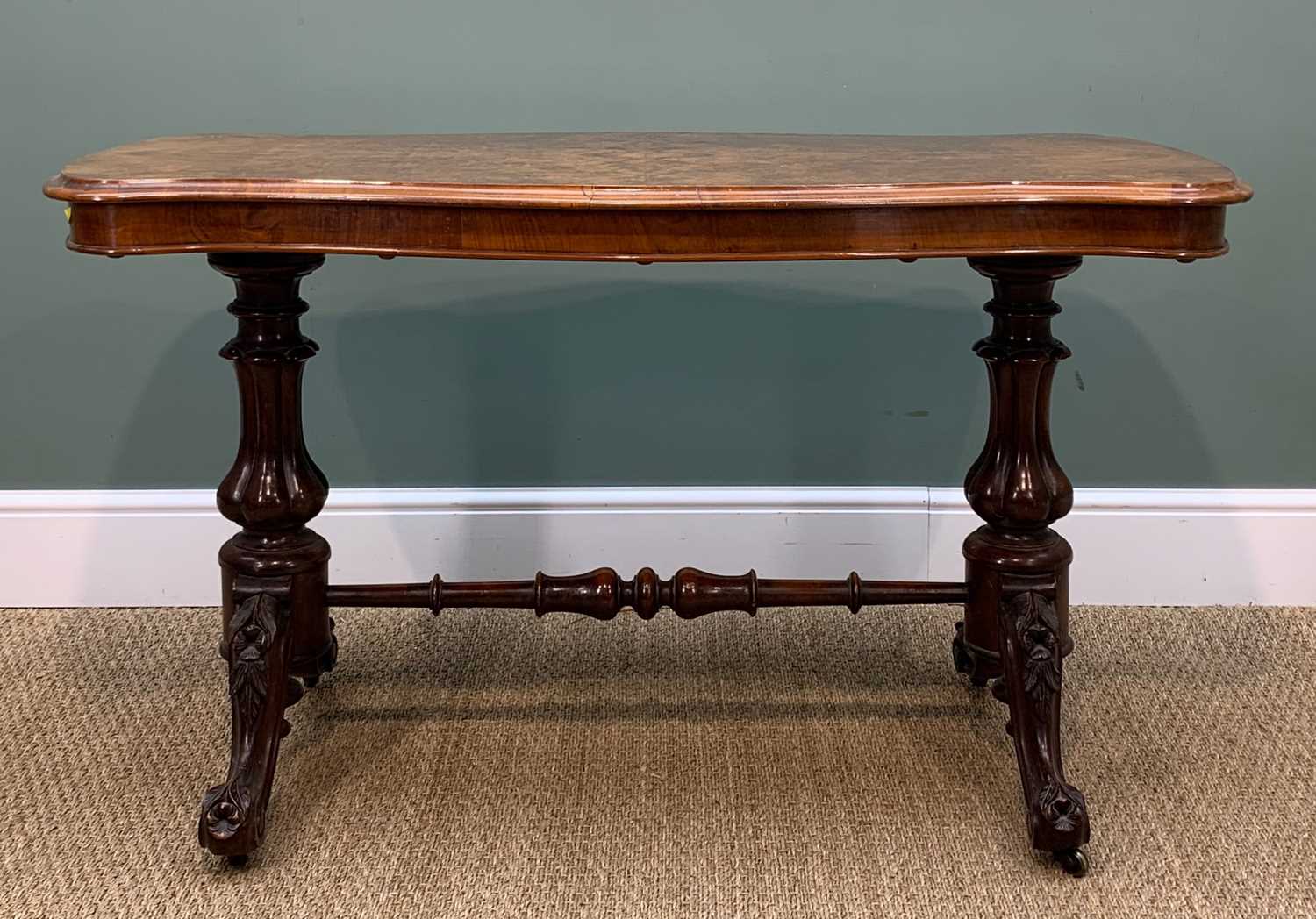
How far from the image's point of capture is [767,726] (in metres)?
1.68

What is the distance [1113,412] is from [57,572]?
1.53 m

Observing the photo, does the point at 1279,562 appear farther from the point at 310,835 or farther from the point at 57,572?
the point at 57,572

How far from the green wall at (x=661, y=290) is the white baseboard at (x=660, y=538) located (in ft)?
0.11

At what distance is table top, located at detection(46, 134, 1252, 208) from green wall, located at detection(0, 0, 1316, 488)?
409mm

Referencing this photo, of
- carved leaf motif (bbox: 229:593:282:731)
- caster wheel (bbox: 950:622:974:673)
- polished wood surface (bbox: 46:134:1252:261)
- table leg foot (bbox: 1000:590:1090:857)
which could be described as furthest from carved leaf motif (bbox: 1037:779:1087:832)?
carved leaf motif (bbox: 229:593:282:731)

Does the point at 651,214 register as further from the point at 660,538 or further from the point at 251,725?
the point at 660,538

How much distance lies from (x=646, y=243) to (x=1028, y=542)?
637 mm

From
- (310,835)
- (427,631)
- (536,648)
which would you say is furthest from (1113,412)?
(310,835)

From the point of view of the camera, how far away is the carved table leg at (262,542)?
1.40m

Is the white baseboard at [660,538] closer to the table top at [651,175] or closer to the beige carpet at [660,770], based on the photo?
the beige carpet at [660,770]

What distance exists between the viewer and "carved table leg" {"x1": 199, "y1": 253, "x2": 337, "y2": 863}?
1.40m

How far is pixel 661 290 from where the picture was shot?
1.96 m

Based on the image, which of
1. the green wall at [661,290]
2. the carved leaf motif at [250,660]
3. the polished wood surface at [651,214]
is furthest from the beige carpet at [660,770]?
the polished wood surface at [651,214]

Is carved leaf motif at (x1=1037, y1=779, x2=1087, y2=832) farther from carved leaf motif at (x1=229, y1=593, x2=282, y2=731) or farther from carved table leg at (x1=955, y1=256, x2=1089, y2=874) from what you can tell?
carved leaf motif at (x1=229, y1=593, x2=282, y2=731)
